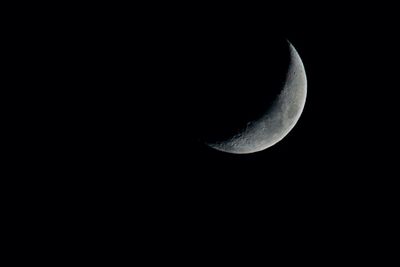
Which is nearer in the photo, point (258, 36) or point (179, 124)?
point (258, 36)

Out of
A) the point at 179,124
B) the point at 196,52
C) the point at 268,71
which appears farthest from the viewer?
the point at 179,124

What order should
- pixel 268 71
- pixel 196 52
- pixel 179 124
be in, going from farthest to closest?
pixel 179 124 → pixel 268 71 → pixel 196 52

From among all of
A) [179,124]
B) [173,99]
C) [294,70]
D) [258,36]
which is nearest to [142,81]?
[173,99]

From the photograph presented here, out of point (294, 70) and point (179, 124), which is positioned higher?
point (294, 70)

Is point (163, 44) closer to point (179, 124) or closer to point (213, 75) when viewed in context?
point (213, 75)

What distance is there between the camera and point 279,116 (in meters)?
3.12

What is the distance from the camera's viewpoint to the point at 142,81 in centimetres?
286

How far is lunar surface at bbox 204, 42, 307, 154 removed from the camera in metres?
3.04

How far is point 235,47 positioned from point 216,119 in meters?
0.58

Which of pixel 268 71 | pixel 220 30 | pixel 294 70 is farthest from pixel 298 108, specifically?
pixel 220 30

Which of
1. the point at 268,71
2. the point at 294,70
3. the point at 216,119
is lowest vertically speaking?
the point at 216,119

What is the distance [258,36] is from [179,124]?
941 mm

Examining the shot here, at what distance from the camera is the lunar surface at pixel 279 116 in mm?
3043

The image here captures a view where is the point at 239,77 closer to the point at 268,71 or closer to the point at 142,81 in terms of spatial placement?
the point at 268,71
